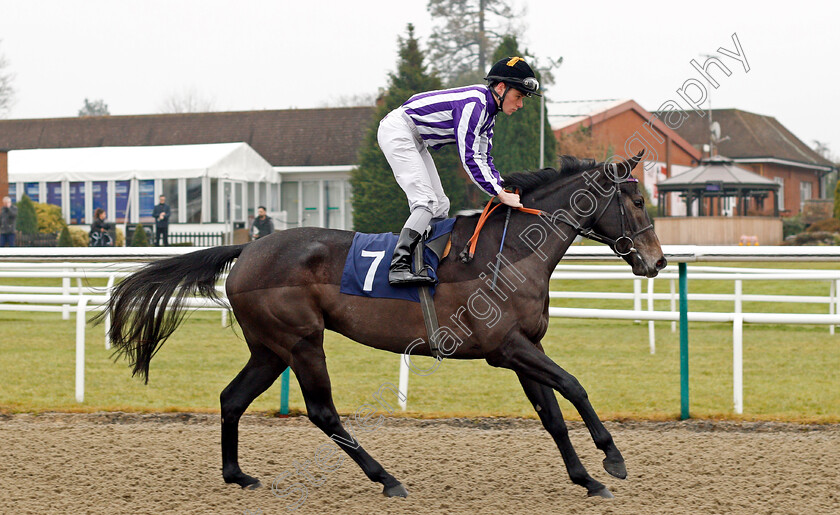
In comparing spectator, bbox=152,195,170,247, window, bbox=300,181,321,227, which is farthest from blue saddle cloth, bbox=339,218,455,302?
window, bbox=300,181,321,227

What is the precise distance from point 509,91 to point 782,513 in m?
2.11

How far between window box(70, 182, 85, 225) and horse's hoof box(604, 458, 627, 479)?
26.0 metres

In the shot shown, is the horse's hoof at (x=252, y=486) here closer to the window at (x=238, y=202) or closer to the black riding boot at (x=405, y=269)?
the black riding boot at (x=405, y=269)

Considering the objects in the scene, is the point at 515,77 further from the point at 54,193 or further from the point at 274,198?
the point at 54,193

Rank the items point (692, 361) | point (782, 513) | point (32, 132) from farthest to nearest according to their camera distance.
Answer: point (32, 132), point (692, 361), point (782, 513)

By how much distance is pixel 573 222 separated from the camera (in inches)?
169

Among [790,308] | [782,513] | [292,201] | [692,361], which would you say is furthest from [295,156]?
[782,513]

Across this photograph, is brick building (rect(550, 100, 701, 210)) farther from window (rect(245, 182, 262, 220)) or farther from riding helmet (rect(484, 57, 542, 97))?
riding helmet (rect(484, 57, 542, 97))

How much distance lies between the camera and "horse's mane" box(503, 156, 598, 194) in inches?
172

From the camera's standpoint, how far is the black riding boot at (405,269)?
4.12 meters

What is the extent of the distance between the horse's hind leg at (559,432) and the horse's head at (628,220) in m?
0.70

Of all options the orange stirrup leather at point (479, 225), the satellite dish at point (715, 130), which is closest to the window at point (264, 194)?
the satellite dish at point (715, 130)

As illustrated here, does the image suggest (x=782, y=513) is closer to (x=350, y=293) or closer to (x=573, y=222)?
(x=573, y=222)

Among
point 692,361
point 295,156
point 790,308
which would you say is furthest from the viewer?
point 295,156
